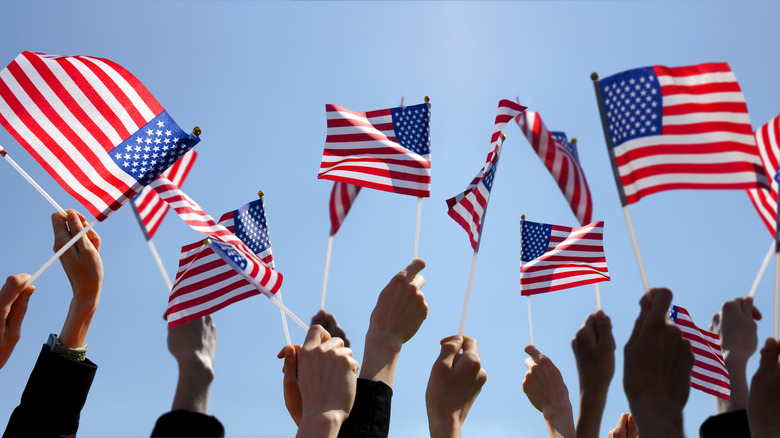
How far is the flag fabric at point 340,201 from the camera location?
10.9 meters

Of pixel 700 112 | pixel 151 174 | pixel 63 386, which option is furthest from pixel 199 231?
pixel 700 112

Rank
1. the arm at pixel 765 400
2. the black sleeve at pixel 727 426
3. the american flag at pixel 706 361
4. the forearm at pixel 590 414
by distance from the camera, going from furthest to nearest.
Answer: the american flag at pixel 706 361 < the forearm at pixel 590 414 < the black sleeve at pixel 727 426 < the arm at pixel 765 400

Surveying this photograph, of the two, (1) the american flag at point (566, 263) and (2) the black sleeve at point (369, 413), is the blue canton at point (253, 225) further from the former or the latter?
(2) the black sleeve at point (369, 413)

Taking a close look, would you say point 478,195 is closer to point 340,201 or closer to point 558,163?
point 558,163

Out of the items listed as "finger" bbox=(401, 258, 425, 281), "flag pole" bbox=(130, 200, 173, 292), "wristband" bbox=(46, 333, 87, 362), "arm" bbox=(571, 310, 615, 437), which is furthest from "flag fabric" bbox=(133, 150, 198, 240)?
"arm" bbox=(571, 310, 615, 437)

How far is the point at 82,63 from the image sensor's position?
288 inches

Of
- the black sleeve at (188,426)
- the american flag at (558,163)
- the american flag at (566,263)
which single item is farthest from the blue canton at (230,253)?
the american flag at (558,163)

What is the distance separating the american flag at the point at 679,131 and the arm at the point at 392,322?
2.01 metres

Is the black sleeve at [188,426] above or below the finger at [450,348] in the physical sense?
below

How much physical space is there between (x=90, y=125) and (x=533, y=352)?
5.19 meters

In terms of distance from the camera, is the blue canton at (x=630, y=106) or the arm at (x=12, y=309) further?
the blue canton at (x=630, y=106)

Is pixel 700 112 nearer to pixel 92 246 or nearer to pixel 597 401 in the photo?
pixel 597 401

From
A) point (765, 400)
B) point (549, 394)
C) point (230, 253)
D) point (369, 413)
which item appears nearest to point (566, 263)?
point (549, 394)

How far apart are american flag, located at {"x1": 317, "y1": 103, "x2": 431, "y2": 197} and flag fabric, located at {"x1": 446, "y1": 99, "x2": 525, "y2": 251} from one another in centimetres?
62
